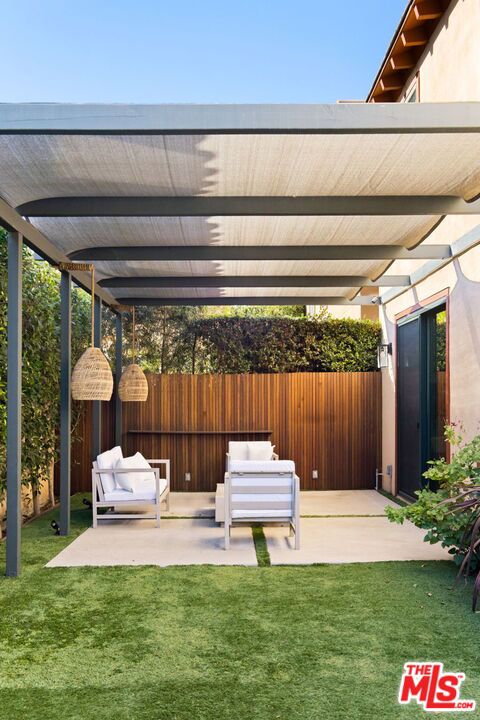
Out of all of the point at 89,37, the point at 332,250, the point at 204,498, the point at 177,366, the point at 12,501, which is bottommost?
the point at 204,498

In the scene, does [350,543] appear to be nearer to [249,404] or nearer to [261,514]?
[261,514]

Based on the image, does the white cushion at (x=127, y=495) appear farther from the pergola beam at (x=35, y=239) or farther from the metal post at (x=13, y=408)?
the pergola beam at (x=35, y=239)

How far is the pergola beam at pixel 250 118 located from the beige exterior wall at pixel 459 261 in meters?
2.44

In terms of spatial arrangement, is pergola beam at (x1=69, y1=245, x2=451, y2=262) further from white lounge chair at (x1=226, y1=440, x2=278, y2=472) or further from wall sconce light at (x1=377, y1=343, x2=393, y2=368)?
white lounge chair at (x1=226, y1=440, x2=278, y2=472)

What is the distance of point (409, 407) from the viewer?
9133mm

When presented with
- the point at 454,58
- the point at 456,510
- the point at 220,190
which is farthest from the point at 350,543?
the point at 454,58

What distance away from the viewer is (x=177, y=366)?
12289mm

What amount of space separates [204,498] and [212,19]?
23.6 meters

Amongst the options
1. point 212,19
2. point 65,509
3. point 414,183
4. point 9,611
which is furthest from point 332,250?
point 212,19

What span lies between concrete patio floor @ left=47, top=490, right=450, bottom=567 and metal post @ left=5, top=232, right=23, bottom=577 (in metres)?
0.54

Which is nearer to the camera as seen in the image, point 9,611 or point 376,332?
point 9,611

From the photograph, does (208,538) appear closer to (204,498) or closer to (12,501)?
(12,501)

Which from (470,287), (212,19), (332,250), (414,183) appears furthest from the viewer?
(212,19)

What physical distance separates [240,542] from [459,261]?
370 centimetres
